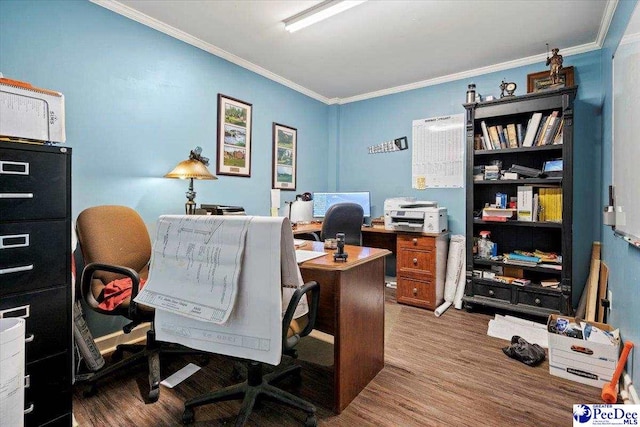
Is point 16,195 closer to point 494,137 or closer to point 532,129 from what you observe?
point 494,137

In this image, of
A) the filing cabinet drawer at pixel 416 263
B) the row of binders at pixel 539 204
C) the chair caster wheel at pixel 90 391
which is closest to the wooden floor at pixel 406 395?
the chair caster wheel at pixel 90 391

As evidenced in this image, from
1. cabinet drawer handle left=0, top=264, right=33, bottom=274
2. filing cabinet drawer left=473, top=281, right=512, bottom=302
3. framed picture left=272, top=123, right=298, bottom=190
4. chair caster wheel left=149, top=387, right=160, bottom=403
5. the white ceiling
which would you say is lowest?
chair caster wheel left=149, top=387, right=160, bottom=403

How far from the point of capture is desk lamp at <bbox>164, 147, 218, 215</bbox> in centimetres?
243

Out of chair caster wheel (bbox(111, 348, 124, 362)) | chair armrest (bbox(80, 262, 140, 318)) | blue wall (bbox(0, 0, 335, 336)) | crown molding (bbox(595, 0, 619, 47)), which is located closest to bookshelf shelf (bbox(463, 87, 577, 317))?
crown molding (bbox(595, 0, 619, 47))

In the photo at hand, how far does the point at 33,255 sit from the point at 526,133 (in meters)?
3.58

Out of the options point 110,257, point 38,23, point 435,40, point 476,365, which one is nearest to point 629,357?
point 476,365

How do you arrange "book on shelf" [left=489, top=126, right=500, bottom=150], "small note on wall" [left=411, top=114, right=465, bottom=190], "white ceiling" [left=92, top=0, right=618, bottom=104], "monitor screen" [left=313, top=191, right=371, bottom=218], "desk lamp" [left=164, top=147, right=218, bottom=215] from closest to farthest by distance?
"white ceiling" [left=92, top=0, right=618, bottom=104]
"desk lamp" [left=164, top=147, right=218, bottom=215]
"book on shelf" [left=489, top=126, right=500, bottom=150]
"small note on wall" [left=411, top=114, right=465, bottom=190]
"monitor screen" [left=313, top=191, right=371, bottom=218]

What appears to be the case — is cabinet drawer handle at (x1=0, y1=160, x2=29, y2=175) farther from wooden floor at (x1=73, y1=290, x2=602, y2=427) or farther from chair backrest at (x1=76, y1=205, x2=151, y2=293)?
wooden floor at (x1=73, y1=290, x2=602, y2=427)

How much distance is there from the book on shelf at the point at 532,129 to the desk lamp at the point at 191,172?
2791 millimetres

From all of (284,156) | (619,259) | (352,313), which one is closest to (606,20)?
(619,259)

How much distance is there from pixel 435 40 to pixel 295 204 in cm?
216

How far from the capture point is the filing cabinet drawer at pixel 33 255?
48.0 inches

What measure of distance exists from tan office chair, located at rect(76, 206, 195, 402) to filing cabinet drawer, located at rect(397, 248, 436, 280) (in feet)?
7.02

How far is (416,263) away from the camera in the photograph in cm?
317
